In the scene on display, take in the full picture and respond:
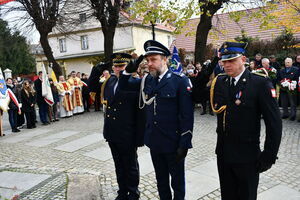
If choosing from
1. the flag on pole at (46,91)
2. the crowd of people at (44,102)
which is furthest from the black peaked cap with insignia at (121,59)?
the flag on pole at (46,91)

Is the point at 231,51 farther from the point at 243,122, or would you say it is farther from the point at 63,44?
the point at 63,44

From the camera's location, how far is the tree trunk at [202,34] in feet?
40.6

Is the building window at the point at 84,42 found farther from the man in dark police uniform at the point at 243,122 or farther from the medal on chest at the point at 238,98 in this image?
the medal on chest at the point at 238,98

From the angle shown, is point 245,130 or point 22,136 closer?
point 245,130

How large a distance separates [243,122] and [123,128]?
64.1 inches

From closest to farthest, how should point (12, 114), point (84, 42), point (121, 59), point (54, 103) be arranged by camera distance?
point (121, 59) < point (12, 114) < point (54, 103) < point (84, 42)

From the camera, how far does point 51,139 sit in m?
7.96

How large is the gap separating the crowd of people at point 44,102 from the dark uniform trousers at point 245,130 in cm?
875

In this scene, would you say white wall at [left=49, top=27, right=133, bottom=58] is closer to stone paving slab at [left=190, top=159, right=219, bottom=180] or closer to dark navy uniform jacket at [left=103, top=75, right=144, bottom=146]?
stone paving slab at [left=190, top=159, right=219, bottom=180]

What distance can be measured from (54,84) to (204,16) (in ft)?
24.7

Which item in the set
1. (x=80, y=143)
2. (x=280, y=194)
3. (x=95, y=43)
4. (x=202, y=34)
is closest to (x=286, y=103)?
(x=202, y=34)

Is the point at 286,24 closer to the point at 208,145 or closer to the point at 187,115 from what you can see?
the point at 208,145

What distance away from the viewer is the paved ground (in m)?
3.96

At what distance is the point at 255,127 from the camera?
8.44 feet
